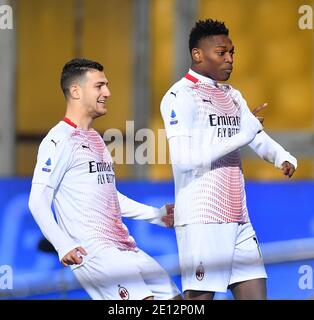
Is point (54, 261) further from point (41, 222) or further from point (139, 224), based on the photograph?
point (41, 222)

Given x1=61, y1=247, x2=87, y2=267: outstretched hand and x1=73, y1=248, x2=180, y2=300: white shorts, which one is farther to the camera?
x1=73, y1=248, x2=180, y2=300: white shorts

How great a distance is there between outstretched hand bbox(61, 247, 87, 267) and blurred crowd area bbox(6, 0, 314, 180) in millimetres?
2392

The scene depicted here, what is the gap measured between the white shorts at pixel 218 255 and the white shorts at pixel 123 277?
0.53 ft

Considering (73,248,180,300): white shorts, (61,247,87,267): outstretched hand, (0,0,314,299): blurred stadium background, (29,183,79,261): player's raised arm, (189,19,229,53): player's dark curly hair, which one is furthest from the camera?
(0,0,314,299): blurred stadium background

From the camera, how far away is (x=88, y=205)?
18.3 ft

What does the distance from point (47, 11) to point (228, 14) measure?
146 centimetres

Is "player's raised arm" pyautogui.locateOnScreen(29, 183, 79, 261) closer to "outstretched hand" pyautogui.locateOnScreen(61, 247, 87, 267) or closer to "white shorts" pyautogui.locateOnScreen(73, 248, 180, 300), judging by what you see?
"outstretched hand" pyautogui.locateOnScreen(61, 247, 87, 267)

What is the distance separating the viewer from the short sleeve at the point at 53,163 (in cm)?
554

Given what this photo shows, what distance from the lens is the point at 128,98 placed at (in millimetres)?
8305

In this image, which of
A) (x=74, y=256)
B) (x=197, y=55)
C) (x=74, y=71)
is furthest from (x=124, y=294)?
(x=197, y=55)

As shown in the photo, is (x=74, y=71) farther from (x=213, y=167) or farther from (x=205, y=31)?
(x=213, y=167)

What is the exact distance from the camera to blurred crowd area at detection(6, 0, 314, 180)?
8.20 m

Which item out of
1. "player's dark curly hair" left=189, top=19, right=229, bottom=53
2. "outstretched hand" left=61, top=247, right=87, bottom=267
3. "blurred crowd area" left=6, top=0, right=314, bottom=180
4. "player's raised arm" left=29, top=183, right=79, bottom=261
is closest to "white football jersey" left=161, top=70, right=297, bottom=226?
"player's dark curly hair" left=189, top=19, right=229, bottom=53
